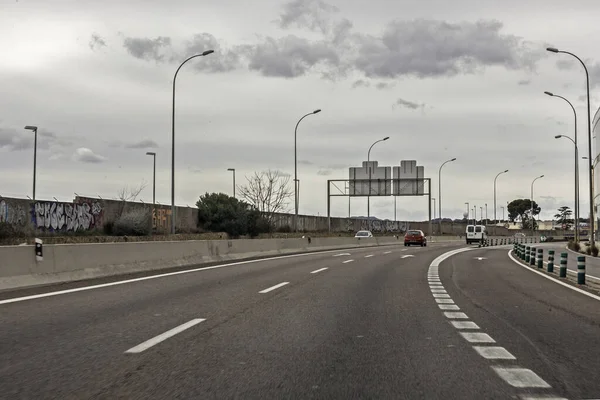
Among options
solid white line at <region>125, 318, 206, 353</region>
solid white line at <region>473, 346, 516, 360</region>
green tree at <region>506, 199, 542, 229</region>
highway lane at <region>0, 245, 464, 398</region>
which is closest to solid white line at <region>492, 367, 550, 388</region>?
solid white line at <region>473, 346, 516, 360</region>

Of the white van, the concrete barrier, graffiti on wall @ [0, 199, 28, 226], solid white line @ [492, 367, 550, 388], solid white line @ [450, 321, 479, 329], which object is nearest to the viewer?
solid white line @ [492, 367, 550, 388]

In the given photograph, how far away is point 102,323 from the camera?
856 centimetres

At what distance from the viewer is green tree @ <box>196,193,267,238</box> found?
5609 cm

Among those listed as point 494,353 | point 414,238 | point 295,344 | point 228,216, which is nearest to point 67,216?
point 228,216

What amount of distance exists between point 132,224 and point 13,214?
9608 mm

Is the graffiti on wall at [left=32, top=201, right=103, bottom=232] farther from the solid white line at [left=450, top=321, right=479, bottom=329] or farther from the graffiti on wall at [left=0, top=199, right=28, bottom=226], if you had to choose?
the solid white line at [left=450, top=321, right=479, bottom=329]

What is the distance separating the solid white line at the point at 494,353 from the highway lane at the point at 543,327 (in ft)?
0.21

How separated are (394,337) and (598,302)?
6.20 m

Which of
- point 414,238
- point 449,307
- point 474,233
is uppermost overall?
point 474,233

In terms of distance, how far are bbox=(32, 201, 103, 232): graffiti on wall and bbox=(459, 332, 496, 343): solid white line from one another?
3200 cm

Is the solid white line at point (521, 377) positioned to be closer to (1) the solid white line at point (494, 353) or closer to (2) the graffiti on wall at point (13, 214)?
(1) the solid white line at point (494, 353)

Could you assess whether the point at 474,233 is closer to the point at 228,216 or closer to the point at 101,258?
the point at 228,216

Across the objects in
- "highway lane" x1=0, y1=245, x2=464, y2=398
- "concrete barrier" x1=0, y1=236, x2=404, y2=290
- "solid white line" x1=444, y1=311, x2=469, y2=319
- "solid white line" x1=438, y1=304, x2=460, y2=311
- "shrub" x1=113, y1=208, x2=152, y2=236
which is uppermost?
"shrub" x1=113, y1=208, x2=152, y2=236

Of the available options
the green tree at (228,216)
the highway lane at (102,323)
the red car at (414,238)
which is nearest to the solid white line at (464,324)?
the highway lane at (102,323)
